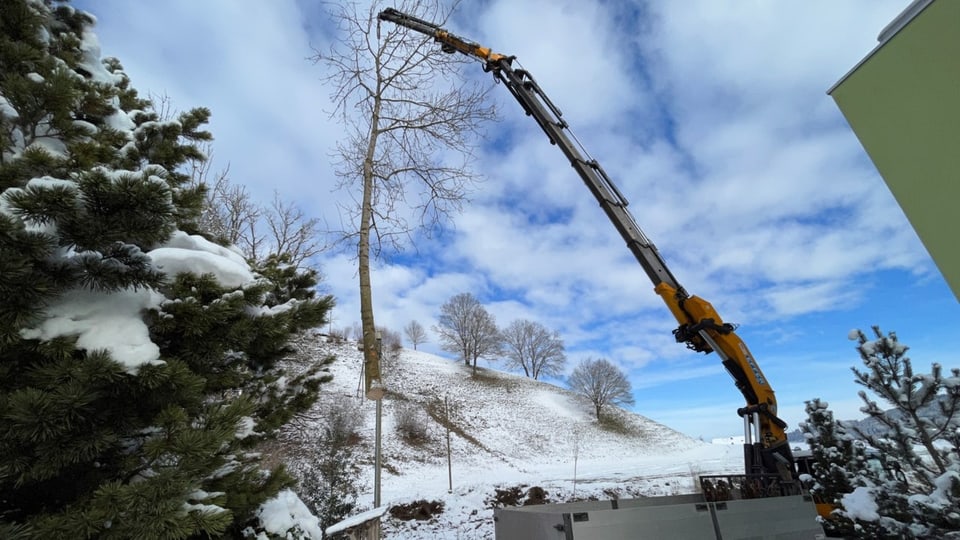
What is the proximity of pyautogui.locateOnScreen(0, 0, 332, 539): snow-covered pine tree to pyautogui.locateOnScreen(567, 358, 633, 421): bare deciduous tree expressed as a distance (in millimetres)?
33173

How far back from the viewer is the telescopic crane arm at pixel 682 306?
6039mm

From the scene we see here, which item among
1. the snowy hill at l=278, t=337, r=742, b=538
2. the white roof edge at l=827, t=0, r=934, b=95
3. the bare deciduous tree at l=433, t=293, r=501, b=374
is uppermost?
the bare deciduous tree at l=433, t=293, r=501, b=374

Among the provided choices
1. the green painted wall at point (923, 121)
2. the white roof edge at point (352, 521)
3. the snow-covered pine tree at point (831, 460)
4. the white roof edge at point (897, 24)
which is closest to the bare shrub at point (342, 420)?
the white roof edge at point (352, 521)

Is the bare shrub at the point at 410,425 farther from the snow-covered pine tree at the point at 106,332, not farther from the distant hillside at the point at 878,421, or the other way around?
the snow-covered pine tree at the point at 106,332

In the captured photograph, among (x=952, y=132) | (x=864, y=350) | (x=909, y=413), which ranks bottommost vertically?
(x=909, y=413)

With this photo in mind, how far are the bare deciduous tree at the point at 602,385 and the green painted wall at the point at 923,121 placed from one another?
32.7 meters

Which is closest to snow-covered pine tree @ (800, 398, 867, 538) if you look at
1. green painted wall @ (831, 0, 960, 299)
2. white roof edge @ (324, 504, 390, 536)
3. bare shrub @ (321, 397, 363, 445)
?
green painted wall @ (831, 0, 960, 299)

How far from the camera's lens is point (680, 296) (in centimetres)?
683

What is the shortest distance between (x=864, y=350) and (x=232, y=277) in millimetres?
6897

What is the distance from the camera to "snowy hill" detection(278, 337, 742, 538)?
1147 cm

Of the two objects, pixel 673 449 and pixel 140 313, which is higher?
pixel 140 313

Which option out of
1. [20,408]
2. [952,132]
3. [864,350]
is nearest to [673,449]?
[864,350]

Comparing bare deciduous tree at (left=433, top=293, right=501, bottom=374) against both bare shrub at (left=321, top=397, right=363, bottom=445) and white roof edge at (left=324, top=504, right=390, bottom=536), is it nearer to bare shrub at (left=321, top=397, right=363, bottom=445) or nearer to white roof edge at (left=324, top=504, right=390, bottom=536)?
bare shrub at (left=321, top=397, right=363, bottom=445)

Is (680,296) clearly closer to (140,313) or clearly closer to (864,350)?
(864,350)
